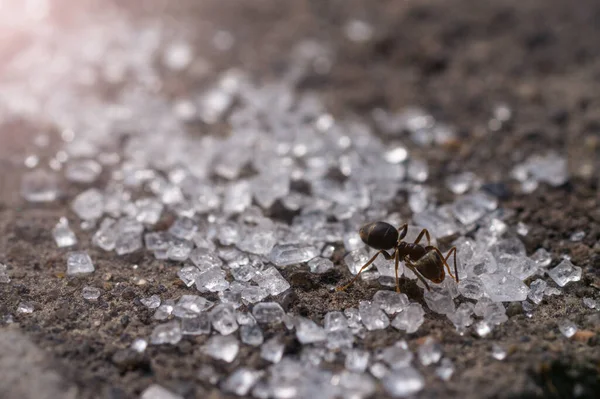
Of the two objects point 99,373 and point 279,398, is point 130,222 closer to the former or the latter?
point 99,373

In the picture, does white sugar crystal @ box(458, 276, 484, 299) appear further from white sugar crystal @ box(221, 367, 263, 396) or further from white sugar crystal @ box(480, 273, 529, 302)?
white sugar crystal @ box(221, 367, 263, 396)

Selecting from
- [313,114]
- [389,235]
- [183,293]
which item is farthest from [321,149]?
[183,293]

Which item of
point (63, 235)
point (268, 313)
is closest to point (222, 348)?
point (268, 313)

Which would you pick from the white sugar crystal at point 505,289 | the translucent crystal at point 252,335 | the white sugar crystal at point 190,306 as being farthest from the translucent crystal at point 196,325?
the white sugar crystal at point 505,289

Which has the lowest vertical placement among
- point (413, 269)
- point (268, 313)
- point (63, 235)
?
point (63, 235)

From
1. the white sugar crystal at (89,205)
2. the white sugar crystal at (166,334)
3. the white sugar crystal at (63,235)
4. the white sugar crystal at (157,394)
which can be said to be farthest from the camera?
the white sugar crystal at (89,205)

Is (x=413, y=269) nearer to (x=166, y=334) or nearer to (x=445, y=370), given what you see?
(x=445, y=370)

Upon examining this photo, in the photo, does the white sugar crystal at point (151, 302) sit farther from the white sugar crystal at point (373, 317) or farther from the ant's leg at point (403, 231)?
the ant's leg at point (403, 231)
